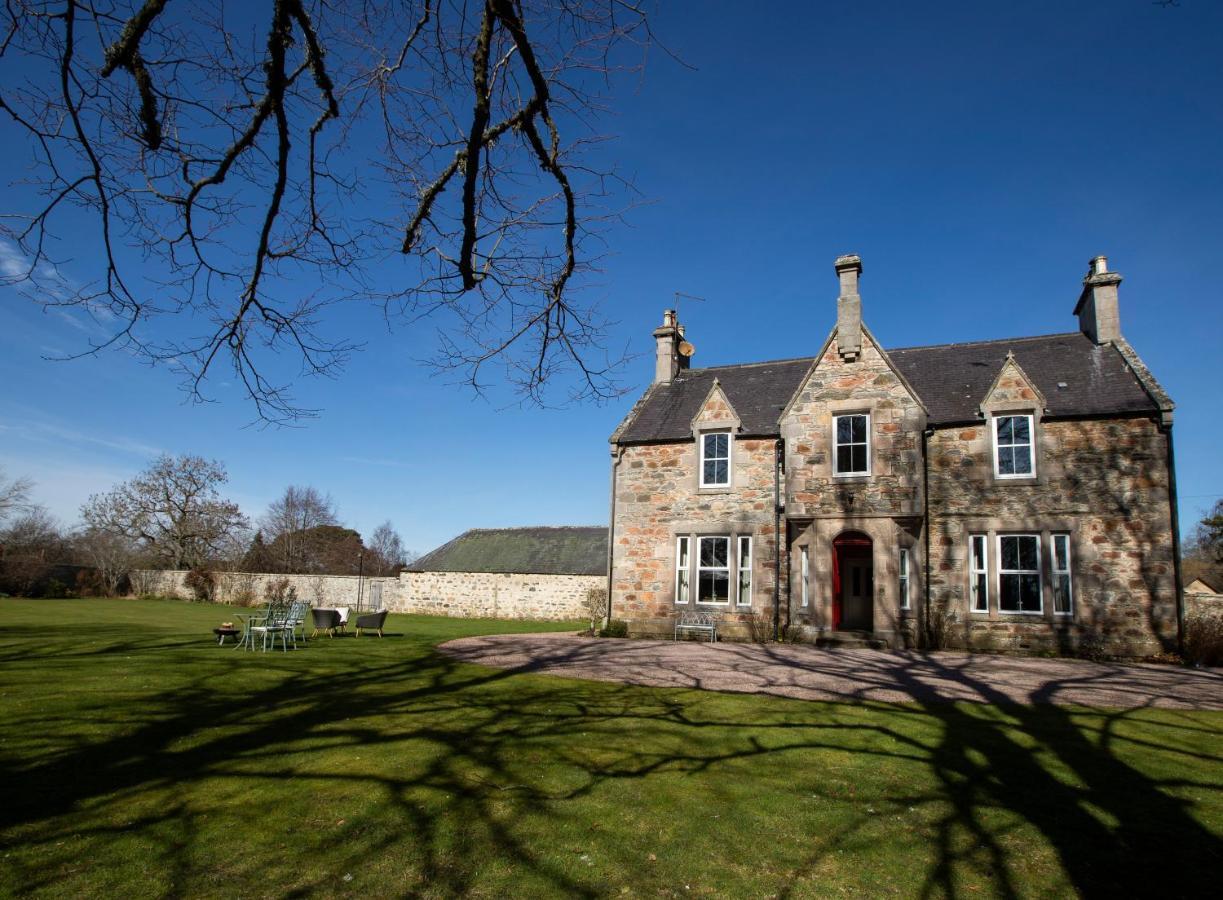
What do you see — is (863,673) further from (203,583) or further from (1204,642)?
(203,583)

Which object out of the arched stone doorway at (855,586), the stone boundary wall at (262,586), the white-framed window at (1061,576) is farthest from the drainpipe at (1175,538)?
the stone boundary wall at (262,586)

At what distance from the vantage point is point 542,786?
7035 millimetres

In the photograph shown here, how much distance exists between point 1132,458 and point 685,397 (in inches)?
508

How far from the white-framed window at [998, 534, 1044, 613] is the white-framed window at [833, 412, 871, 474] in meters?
4.09

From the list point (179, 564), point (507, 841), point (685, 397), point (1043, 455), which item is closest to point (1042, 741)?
point (507, 841)

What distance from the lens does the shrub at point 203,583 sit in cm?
4212

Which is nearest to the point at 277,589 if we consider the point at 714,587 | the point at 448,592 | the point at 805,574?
the point at 448,592

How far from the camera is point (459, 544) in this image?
37625 millimetres

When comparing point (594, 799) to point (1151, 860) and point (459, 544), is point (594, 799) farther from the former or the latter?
point (459, 544)

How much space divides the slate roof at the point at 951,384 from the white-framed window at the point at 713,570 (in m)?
3.51

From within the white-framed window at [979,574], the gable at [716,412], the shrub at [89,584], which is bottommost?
the shrub at [89,584]

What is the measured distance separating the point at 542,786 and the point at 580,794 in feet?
1.37

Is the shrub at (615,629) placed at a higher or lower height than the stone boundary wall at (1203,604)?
lower

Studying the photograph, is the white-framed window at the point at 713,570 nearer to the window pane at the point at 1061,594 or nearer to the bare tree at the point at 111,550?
the window pane at the point at 1061,594
